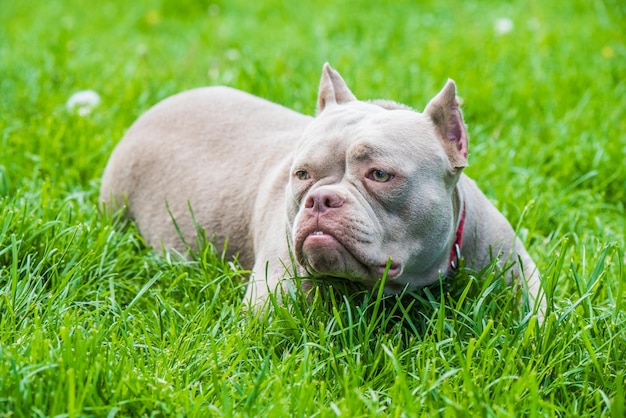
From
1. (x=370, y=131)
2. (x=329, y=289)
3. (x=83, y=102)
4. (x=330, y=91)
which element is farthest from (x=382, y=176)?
(x=83, y=102)

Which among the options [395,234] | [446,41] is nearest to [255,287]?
[395,234]

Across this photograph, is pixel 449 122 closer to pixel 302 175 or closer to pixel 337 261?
pixel 302 175

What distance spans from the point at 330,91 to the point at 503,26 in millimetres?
3826

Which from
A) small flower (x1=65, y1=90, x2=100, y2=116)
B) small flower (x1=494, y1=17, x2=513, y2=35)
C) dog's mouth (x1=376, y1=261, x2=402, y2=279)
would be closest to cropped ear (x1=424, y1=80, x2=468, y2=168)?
dog's mouth (x1=376, y1=261, x2=402, y2=279)

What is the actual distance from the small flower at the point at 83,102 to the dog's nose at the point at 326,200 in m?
→ 2.88

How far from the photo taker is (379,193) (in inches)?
118

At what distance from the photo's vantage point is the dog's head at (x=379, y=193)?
2.92 m

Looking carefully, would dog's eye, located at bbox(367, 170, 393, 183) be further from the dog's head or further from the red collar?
the red collar

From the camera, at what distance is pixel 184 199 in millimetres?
4215

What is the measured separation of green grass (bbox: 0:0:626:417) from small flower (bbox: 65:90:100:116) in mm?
59

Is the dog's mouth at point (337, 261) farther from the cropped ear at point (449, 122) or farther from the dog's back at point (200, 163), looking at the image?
the dog's back at point (200, 163)

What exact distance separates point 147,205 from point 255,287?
3.86ft

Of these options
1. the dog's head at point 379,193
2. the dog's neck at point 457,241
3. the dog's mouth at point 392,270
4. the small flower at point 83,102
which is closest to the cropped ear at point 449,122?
the dog's head at point 379,193

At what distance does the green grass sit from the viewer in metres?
2.66
